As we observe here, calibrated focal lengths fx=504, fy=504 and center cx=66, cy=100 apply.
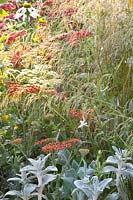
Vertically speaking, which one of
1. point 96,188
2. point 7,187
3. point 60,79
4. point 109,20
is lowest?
point 7,187

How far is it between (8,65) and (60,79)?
35 cm

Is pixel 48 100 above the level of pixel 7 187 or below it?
above

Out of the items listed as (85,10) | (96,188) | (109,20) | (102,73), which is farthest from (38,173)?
(85,10)

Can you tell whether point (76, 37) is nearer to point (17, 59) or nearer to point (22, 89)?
point (17, 59)

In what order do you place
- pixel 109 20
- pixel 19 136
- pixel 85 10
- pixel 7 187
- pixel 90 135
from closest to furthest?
pixel 7 187 < pixel 90 135 < pixel 19 136 < pixel 109 20 < pixel 85 10

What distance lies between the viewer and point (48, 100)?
2.24 meters

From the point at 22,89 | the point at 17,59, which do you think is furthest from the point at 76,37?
the point at 22,89

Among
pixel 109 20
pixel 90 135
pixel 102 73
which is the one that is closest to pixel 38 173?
pixel 90 135

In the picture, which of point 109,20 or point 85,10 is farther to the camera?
point 85,10

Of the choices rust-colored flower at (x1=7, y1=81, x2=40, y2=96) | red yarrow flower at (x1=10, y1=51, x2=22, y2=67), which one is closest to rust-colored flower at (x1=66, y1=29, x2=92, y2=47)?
red yarrow flower at (x1=10, y1=51, x2=22, y2=67)

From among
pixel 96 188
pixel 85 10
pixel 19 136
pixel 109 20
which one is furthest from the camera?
pixel 85 10

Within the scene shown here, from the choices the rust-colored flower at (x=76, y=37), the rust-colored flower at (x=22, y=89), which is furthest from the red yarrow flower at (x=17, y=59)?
the rust-colored flower at (x=22, y=89)

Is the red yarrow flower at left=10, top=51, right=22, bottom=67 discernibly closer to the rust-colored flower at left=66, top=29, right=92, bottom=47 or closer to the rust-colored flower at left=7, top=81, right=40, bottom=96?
the rust-colored flower at left=66, top=29, right=92, bottom=47

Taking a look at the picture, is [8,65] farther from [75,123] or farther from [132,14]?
[132,14]
